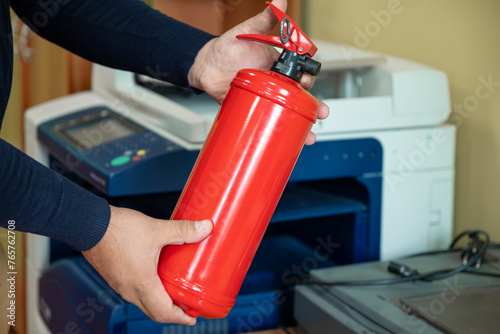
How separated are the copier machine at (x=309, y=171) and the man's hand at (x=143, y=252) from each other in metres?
0.27

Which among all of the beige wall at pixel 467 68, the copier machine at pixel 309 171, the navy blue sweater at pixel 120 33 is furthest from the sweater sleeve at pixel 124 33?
the beige wall at pixel 467 68

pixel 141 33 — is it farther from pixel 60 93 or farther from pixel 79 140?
pixel 60 93

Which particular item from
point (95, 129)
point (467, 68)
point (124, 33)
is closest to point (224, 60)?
point (124, 33)

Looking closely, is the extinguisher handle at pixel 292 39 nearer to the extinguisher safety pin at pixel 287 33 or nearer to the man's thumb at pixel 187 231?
the extinguisher safety pin at pixel 287 33

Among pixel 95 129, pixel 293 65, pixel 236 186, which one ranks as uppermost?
pixel 293 65

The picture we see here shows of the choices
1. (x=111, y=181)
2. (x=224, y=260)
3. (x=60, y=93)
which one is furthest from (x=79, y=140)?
(x=60, y=93)

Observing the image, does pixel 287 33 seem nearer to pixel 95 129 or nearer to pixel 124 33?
pixel 124 33

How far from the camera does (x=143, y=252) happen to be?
0.70m

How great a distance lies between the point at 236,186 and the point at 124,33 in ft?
1.18

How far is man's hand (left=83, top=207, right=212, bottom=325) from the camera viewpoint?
2.29 ft

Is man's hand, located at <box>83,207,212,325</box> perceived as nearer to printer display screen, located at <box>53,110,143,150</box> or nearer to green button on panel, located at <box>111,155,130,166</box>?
green button on panel, located at <box>111,155,130,166</box>

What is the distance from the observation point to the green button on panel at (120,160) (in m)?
1.01

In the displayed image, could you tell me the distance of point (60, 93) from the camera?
5.78 feet

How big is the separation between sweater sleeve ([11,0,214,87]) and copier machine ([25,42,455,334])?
0.13 metres
